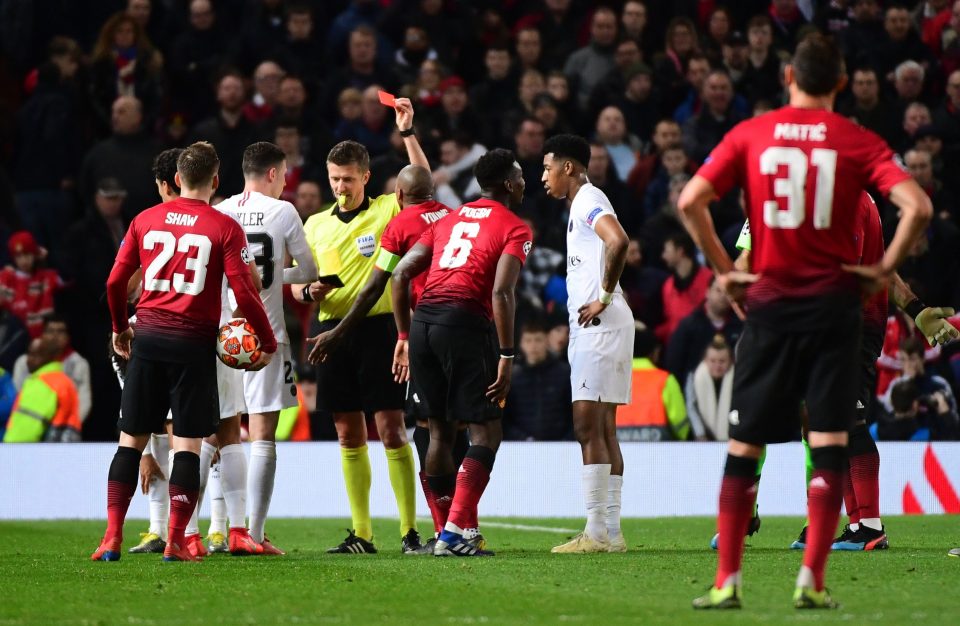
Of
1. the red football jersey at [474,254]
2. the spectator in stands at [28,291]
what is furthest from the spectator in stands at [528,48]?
the red football jersey at [474,254]

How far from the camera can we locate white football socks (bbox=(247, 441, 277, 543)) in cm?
941

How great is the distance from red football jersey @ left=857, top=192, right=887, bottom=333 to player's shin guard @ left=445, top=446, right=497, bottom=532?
2.40 m

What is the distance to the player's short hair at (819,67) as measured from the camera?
20.6ft

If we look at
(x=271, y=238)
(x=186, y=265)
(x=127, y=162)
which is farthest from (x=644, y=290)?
(x=186, y=265)

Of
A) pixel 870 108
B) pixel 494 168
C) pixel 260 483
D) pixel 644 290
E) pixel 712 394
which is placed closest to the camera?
pixel 494 168

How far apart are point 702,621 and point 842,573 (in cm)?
205

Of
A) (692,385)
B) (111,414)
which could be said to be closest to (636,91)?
(692,385)

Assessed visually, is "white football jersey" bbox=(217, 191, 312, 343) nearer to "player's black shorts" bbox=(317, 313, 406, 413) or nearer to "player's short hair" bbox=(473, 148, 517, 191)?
"player's black shorts" bbox=(317, 313, 406, 413)

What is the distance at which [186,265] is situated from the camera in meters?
8.41

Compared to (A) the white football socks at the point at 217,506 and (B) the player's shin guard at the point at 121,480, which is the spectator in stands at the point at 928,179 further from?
(B) the player's shin guard at the point at 121,480

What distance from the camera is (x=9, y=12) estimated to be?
17.5 metres

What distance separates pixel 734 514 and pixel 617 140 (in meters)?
11.5

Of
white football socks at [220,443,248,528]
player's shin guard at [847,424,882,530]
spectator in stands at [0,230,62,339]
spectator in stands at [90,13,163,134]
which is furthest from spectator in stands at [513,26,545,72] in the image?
white football socks at [220,443,248,528]

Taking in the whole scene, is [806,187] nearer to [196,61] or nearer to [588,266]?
[588,266]
